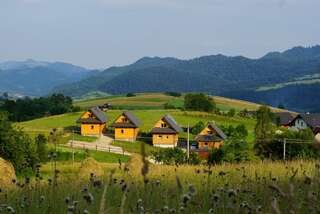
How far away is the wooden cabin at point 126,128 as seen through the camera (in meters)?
97.4

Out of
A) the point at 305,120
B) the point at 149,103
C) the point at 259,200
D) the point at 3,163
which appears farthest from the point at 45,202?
the point at 149,103

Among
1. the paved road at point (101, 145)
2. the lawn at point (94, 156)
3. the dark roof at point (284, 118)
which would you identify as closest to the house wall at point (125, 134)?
the paved road at point (101, 145)

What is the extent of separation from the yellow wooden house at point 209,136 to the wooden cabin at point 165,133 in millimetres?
6041

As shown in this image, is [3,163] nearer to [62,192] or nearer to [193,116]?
[62,192]

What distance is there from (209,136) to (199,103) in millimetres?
41895

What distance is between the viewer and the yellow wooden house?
87500 mm

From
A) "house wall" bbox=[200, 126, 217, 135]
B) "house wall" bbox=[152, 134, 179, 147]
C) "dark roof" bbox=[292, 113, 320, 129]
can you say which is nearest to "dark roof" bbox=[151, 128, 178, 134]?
"house wall" bbox=[152, 134, 179, 147]

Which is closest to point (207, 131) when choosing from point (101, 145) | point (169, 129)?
point (169, 129)

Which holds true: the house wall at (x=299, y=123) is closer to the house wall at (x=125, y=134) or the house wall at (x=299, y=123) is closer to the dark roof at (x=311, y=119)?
the dark roof at (x=311, y=119)

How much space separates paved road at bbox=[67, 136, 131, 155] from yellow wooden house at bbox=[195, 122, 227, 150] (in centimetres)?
A: 1285

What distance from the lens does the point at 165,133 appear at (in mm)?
95188

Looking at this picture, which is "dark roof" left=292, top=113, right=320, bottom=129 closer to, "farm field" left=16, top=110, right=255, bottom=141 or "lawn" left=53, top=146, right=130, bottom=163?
"farm field" left=16, top=110, right=255, bottom=141

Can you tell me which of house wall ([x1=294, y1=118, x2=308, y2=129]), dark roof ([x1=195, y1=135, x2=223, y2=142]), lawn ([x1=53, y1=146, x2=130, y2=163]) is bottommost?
lawn ([x1=53, y1=146, x2=130, y2=163])

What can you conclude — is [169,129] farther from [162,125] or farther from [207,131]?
[207,131]
